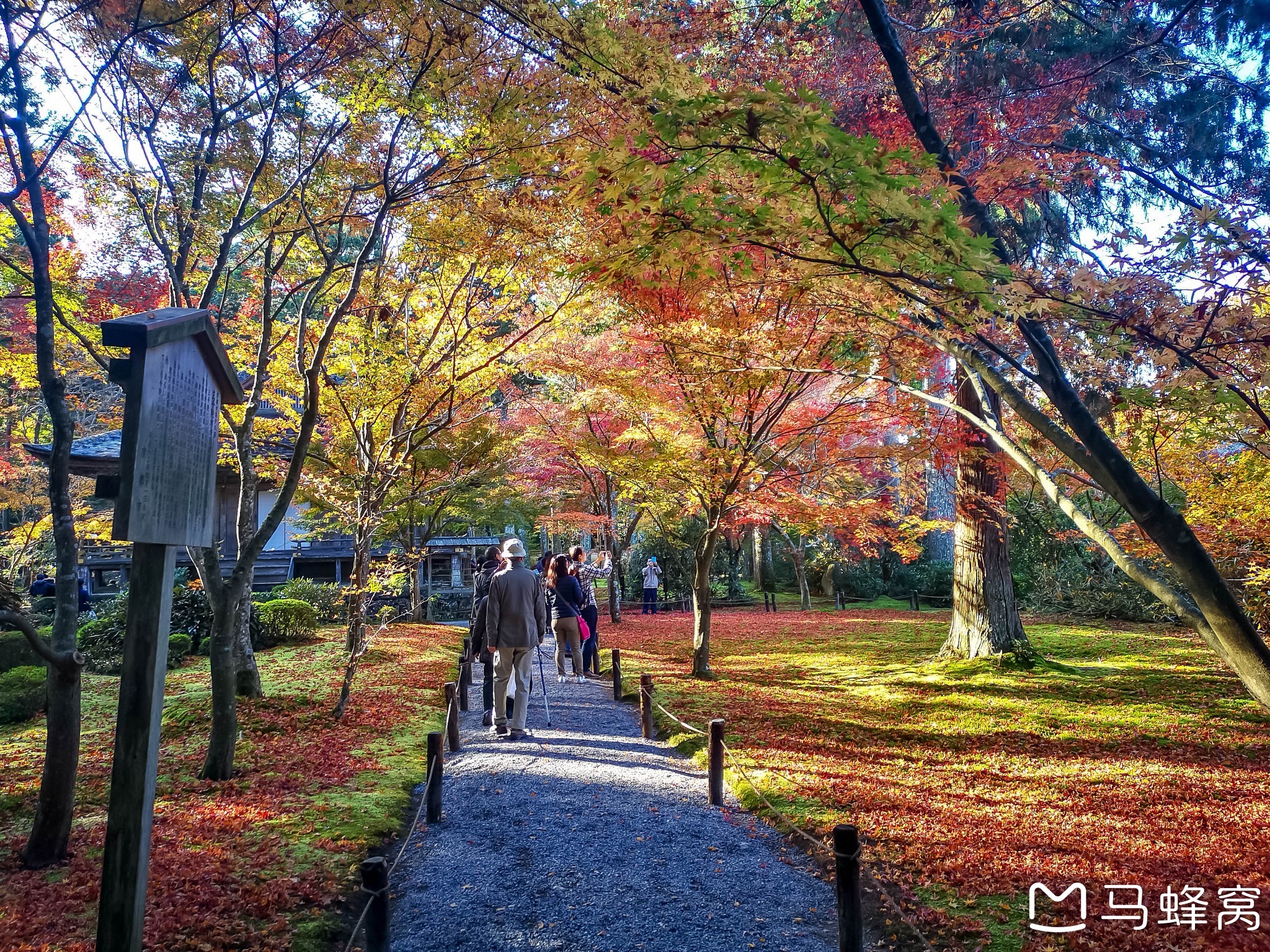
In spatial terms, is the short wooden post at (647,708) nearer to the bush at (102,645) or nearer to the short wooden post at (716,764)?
the short wooden post at (716,764)

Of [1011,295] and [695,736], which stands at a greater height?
[1011,295]

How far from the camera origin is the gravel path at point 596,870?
3629 mm

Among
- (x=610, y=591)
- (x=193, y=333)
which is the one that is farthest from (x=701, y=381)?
(x=610, y=591)

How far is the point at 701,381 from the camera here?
9.10 m

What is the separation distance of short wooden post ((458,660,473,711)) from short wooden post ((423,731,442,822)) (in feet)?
13.2

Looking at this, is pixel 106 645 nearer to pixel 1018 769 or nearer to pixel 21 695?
pixel 21 695

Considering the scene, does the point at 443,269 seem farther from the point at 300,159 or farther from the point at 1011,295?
the point at 1011,295

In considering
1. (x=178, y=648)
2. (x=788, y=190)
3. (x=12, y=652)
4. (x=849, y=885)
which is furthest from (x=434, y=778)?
(x=178, y=648)

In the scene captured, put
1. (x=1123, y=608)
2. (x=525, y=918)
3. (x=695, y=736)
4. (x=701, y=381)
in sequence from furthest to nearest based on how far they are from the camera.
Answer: (x=1123, y=608), (x=701, y=381), (x=695, y=736), (x=525, y=918)

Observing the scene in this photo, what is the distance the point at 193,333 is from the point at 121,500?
38.0 inches

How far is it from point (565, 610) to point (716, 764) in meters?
4.60

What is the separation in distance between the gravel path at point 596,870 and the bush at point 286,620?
8881 mm

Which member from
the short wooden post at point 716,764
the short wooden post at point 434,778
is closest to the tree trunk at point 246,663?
the short wooden post at point 434,778

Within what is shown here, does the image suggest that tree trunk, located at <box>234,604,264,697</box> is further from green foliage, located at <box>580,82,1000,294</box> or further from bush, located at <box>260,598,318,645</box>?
green foliage, located at <box>580,82,1000,294</box>
